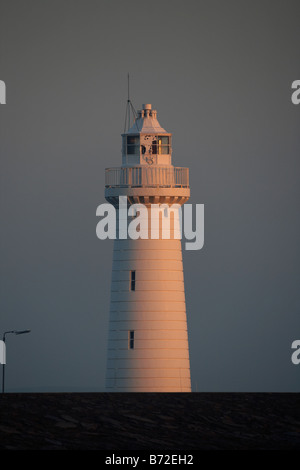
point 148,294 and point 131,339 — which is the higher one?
point 148,294

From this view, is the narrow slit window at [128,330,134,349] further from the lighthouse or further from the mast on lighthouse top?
the mast on lighthouse top

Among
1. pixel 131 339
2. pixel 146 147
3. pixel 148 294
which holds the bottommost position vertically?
pixel 131 339

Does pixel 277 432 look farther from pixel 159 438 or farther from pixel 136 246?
pixel 136 246

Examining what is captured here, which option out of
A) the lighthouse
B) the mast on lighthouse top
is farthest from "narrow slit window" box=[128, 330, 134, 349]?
the mast on lighthouse top

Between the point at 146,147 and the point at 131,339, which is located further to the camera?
the point at 146,147

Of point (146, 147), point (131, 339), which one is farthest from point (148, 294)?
point (146, 147)

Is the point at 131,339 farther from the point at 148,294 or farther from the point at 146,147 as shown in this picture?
the point at 146,147
